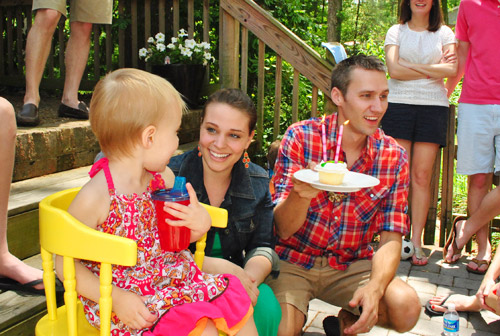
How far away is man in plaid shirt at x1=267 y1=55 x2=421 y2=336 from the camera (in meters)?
2.62

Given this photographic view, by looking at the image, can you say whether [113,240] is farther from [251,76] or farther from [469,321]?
[251,76]

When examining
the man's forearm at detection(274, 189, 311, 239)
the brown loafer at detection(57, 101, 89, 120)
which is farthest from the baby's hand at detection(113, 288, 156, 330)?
the brown loafer at detection(57, 101, 89, 120)

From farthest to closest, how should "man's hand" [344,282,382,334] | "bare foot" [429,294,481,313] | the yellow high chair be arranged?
"bare foot" [429,294,481,313]
"man's hand" [344,282,382,334]
the yellow high chair

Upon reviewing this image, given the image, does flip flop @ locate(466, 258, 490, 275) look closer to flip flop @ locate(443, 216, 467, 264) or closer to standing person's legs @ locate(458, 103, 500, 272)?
standing person's legs @ locate(458, 103, 500, 272)

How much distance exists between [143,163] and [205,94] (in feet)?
12.2

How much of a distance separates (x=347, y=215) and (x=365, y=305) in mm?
510

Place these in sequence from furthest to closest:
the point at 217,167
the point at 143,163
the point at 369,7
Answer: the point at 369,7 < the point at 217,167 < the point at 143,163

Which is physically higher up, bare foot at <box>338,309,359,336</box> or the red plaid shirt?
the red plaid shirt

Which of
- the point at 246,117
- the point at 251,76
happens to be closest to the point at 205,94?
the point at 251,76

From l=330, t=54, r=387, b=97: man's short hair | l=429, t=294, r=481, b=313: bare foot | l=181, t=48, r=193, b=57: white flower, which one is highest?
l=330, t=54, r=387, b=97: man's short hair

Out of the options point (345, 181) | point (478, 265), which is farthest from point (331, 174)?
point (478, 265)

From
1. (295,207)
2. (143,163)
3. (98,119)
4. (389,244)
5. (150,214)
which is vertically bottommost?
(389,244)

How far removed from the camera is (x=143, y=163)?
1902 millimetres

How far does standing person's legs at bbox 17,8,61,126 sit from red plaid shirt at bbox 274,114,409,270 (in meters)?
1.70
